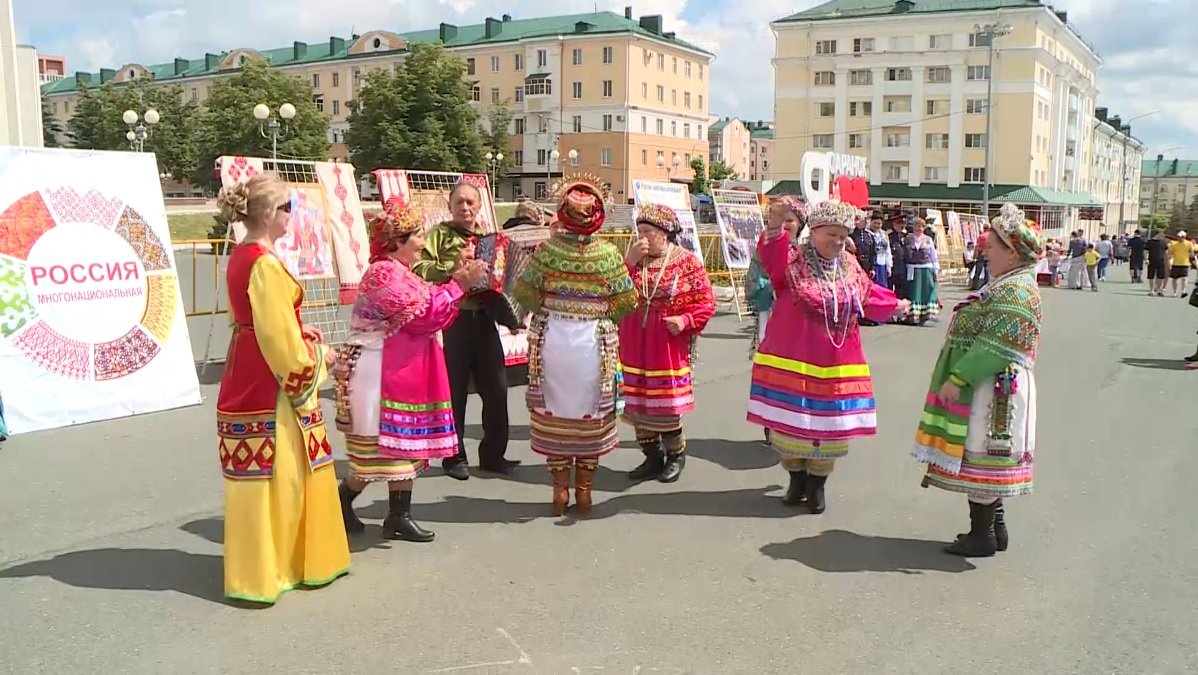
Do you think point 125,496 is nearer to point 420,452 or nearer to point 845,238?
point 420,452

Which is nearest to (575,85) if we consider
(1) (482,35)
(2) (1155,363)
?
(1) (482,35)

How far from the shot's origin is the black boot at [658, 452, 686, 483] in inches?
251

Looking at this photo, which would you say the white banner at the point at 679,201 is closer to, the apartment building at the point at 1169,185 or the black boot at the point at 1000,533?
the black boot at the point at 1000,533

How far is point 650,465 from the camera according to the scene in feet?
21.2

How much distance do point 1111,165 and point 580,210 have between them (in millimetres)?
118606

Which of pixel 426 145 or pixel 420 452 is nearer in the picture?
pixel 420 452

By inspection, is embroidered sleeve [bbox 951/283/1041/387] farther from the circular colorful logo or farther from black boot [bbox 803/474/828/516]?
the circular colorful logo

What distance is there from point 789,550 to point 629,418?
1622 millimetres

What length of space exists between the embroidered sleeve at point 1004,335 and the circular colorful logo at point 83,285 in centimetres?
642

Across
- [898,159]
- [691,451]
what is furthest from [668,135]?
[691,451]

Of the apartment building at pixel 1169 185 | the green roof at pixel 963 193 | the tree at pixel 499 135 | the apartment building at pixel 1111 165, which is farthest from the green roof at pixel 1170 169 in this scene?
the tree at pixel 499 135

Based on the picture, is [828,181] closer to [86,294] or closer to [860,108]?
[86,294]

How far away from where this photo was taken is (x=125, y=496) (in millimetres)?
5777

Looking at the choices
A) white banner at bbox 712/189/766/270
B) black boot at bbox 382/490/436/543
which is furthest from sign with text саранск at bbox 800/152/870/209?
black boot at bbox 382/490/436/543
